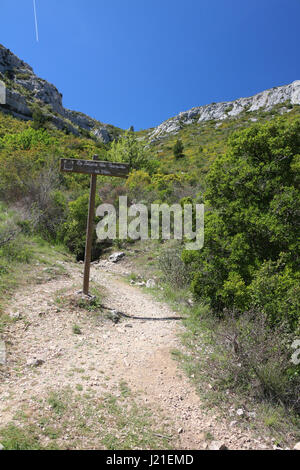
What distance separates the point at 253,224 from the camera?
5.33 m

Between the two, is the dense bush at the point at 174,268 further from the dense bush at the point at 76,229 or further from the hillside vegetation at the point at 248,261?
the dense bush at the point at 76,229

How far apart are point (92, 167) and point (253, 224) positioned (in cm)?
357

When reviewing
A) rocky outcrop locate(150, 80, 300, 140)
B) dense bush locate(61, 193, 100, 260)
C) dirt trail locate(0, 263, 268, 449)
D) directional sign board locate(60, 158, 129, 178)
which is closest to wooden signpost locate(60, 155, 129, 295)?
directional sign board locate(60, 158, 129, 178)

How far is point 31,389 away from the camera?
3.26 m

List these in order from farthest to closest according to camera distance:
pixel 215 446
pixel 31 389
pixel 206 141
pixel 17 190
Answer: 1. pixel 206 141
2. pixel 17 190
3. pixel 31 389
4. pixel 215 446

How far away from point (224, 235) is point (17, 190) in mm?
10343

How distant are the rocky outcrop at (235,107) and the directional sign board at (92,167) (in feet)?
140

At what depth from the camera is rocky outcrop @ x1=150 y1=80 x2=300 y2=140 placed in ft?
147

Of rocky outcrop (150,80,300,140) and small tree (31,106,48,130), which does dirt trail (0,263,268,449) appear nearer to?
small tree (31,106,48,130)

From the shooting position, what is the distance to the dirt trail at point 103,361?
9.99 feet

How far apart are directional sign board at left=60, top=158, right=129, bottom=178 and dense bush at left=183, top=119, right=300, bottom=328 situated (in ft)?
6.85

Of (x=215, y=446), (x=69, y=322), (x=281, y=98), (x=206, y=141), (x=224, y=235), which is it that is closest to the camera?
(x=215, y=446)
